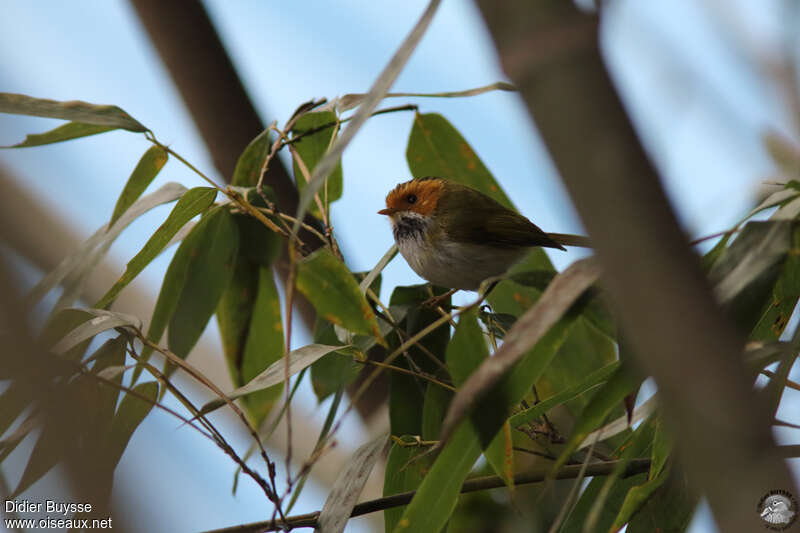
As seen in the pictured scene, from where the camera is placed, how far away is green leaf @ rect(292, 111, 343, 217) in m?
1.47

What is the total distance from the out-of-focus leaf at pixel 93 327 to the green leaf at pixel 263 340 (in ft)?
1.61

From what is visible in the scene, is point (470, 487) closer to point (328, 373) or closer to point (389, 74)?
point (328, 373)

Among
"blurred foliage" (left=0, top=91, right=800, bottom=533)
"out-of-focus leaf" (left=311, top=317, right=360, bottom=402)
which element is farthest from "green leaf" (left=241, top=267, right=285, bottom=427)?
"out-of-focus leaf" (left=311, top=317, right=360, bottom=402)

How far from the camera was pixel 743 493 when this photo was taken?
409 millimetres

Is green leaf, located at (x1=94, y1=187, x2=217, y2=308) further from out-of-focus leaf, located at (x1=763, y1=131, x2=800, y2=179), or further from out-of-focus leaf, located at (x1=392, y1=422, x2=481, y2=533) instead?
out-of-focus leaf, located at (x1=763, y1=131, x2=800, y2=179)

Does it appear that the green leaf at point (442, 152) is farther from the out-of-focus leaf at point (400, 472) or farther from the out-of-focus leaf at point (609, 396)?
the out-of-focus leaf at point (609, 396)

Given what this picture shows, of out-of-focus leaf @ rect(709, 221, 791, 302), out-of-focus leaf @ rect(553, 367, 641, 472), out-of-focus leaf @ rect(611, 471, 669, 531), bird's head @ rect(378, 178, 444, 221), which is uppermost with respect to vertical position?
bird's head @ rect(378, 178, 444, 221)

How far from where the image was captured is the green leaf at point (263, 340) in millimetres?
1571

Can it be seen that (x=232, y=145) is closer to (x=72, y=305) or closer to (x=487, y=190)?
(x=487, y=190)

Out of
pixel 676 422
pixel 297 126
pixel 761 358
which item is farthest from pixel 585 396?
pixel 676 422

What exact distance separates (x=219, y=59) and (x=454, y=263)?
714mm

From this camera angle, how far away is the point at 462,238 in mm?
1847

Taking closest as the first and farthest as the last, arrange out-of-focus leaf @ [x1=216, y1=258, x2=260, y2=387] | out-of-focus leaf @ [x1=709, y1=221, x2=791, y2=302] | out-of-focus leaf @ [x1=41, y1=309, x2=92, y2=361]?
out-of-focus leaf @ [x1=709, y1=221, x2=791, y2=302]
out-of-focus leaf @ [x1=41, y1=309, x2=92, y2=361]
out-of-focus leaf @ [x1=216, y1=258, x2=260, y2=387]

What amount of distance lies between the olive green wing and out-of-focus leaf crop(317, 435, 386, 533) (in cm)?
73
